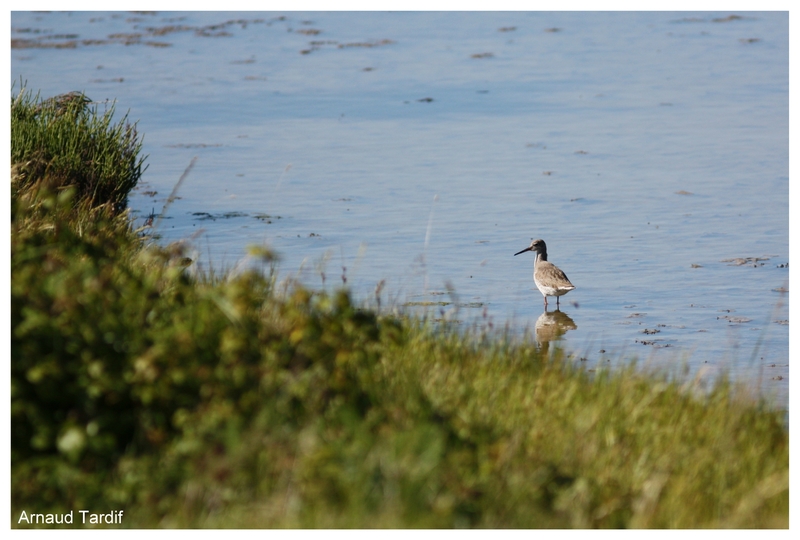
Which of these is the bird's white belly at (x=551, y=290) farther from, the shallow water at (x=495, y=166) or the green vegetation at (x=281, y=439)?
the green vegetation at (x=281, y=439)

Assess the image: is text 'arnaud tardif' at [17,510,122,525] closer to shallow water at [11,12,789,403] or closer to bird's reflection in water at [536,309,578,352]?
shallow water at [11,12,789,403]

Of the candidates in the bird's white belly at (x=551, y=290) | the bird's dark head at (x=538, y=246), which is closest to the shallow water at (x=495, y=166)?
the bird's white belly at (x=551, y=290)

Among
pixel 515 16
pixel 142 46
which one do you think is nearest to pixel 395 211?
pixel 142 46

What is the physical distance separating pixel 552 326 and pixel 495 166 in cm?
640

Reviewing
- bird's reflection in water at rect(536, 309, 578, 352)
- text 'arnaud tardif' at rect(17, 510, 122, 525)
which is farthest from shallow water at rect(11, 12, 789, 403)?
text 'arnaud tardif' at rect(17, 510, 122, 525)

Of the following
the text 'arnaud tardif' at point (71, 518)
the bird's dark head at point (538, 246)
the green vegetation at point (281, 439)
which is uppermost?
the green vegetation at point (281, 439)

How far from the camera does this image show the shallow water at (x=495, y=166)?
10.7 meters

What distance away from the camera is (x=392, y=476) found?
424 cm

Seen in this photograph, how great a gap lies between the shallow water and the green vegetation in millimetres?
1866

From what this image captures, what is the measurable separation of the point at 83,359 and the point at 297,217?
30.5 ft

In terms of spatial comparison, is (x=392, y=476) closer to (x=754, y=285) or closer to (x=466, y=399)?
(x=466, y=399)

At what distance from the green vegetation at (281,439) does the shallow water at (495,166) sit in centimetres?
187

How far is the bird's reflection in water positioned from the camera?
9.97 metres

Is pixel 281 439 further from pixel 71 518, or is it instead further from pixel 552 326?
pixel 552 326
